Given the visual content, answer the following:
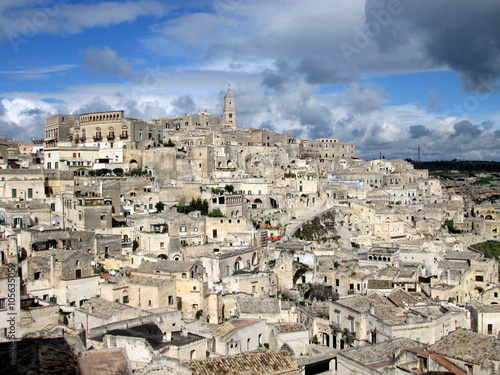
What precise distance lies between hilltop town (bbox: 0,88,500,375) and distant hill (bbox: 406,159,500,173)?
75461 mm

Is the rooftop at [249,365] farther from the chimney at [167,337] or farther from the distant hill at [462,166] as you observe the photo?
the distant hill at [462,166]

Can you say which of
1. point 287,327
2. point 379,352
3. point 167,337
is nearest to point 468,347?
point 379,352

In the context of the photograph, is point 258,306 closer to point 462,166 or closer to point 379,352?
point 379,352

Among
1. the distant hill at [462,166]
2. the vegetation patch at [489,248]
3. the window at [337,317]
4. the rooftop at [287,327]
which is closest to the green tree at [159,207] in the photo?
the window at [337,317]

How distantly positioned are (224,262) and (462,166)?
409ft

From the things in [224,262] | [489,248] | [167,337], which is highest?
[224,262]

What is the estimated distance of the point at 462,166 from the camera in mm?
138375

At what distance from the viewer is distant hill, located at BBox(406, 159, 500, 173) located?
12988 cm

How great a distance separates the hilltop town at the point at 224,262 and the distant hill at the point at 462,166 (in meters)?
75.5

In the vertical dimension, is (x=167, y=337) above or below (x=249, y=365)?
above

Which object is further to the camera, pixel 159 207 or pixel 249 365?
pixel 159 207

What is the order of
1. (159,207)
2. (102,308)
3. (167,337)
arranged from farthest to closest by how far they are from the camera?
(159,207) < (102,308) < (167,337)

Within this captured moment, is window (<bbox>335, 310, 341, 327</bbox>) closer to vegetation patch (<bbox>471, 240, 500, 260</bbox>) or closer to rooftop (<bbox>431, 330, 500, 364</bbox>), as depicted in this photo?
rooftop (<bbox>431, 330, 500, 364</bbox>)

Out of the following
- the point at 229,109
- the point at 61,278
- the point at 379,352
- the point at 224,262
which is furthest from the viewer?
the point at 229,109
